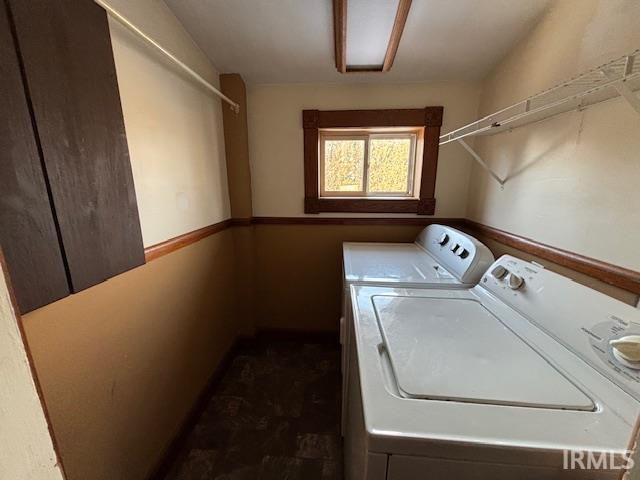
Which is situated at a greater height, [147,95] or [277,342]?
[147,95]

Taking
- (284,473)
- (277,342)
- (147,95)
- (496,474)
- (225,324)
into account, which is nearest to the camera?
(496,474)

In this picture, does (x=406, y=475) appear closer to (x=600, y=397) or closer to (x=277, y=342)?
(x=600, y=397)

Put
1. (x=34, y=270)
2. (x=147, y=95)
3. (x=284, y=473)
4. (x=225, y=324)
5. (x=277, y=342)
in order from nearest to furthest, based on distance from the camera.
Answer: (x=34, y=270)
(x=147, y=95)
(x=284, y=473)
(x=225, y=324)
(x=277, y=342)

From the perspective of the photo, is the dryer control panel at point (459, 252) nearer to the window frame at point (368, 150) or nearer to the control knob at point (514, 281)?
the control knob at point (514, 281)

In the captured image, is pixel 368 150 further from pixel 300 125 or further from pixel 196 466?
pixel 196 466

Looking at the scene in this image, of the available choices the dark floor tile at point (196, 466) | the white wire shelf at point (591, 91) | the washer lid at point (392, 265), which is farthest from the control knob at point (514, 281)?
the dark floor tile at point (196, 466)

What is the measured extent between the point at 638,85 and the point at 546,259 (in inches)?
25.8

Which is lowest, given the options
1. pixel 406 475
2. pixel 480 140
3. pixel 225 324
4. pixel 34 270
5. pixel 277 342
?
pixel 277 342

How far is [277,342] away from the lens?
89.5 inches

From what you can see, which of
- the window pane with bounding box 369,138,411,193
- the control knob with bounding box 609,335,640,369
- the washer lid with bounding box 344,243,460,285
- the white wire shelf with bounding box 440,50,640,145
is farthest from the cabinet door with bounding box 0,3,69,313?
the window pane with bounding box 369,138,411,193

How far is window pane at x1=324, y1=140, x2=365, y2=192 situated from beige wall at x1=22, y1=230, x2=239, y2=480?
1105mm

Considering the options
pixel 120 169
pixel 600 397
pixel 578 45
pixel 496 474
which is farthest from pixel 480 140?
pixel 120 169

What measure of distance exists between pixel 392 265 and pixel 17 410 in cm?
146

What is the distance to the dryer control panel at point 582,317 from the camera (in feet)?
2.03
